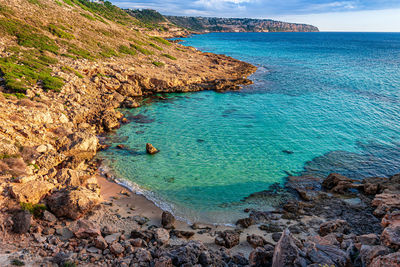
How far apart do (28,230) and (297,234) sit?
13.7m

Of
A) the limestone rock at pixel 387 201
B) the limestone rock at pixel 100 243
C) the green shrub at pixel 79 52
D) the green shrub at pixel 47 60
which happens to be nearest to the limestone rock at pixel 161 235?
the limestone rock at pixel 100 243

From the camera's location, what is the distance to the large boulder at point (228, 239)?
12469 mm

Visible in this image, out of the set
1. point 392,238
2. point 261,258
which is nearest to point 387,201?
point 392,238

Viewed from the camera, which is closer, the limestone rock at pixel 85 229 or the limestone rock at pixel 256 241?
the limestone rock at pixel 85 229

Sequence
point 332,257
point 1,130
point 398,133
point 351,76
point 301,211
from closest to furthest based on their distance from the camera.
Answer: point 332,257
point 301,211
point 1,130
point 398,133
point 351,76

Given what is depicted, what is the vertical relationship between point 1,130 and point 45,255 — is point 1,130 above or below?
above

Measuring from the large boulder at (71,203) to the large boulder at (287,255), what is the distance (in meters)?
10.5

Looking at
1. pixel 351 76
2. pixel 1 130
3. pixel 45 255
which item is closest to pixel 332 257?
pixel 45 255

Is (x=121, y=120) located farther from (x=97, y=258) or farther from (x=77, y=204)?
(x=97, y=258)

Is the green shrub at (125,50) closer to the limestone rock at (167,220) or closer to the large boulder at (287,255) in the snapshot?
the limestone rock at (167,220)

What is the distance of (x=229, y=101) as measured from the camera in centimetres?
3975

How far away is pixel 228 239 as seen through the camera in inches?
494

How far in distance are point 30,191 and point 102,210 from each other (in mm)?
3992

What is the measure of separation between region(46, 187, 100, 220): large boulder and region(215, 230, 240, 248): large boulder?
7.70m
